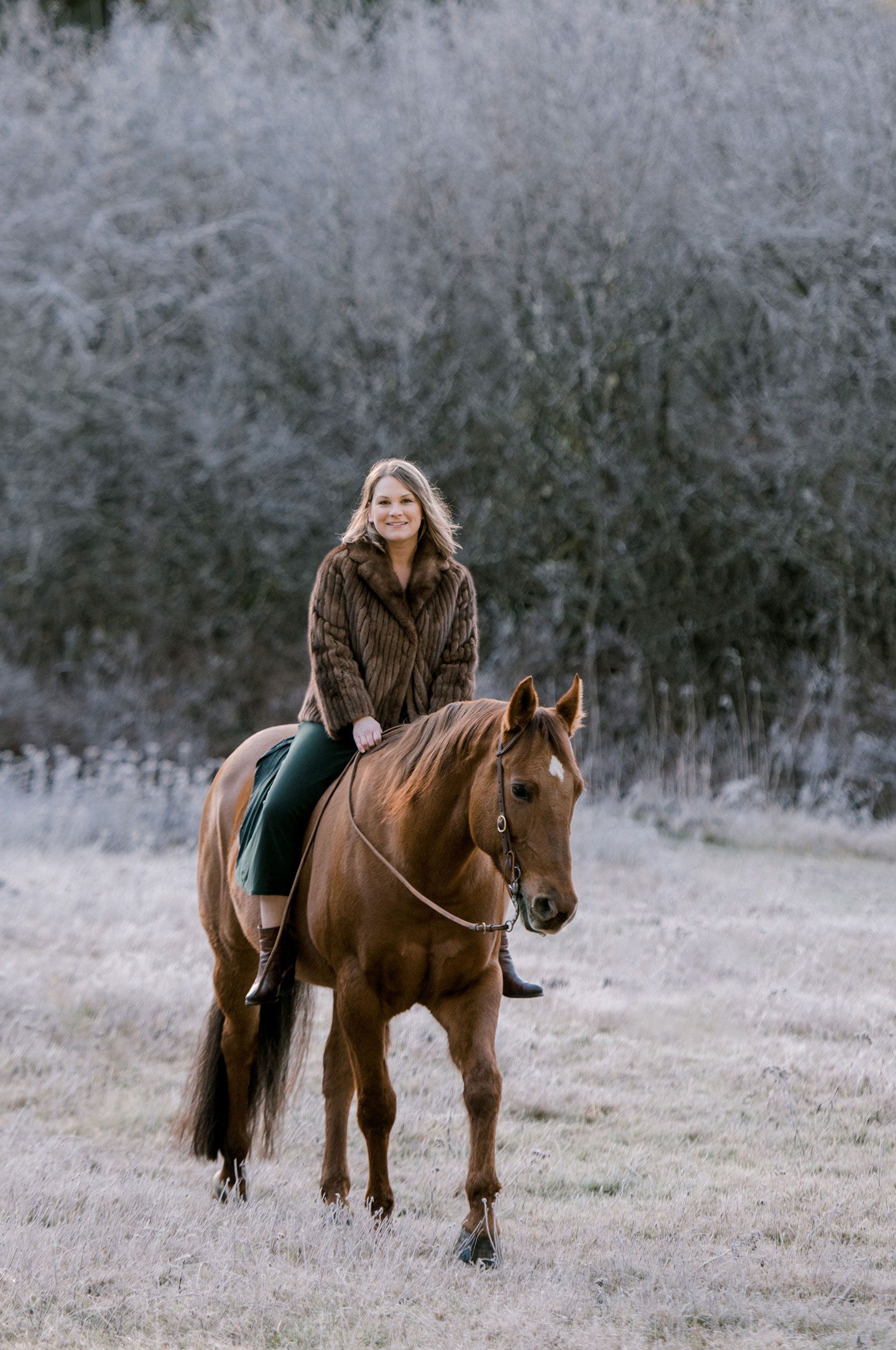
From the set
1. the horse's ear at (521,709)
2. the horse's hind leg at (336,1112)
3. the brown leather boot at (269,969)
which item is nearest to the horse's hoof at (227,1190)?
the horse's hind leg at (336,1112)

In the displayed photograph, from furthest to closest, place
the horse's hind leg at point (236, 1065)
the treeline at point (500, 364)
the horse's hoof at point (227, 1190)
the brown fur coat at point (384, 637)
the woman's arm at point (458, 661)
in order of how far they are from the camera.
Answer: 1. the treeline at point (500, 364)
2. the horse's hind leg at point (236, 1065)
3. the horse's hoof at point (227, 1190)
4. the woman's arm at point (458, 661)
5. the brown fur coat at point (384, 637)

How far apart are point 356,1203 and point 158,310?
525 inches

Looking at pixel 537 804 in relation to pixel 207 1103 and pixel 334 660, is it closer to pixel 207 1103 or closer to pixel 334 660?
pixel 334 660

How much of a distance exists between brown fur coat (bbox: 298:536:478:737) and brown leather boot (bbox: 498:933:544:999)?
0.84 m

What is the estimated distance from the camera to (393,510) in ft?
14.5

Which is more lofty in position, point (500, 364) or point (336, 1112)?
point (500, 364)

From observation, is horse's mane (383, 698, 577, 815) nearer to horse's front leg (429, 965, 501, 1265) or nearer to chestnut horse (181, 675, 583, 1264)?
chestnut horse (181, 675, 583, 1264)

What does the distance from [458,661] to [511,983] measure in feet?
3.59

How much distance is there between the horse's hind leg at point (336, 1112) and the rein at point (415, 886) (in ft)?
1.51

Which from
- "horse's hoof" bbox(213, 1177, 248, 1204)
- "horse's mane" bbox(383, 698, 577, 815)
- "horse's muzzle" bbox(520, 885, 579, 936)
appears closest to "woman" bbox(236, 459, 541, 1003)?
"horse's mane" bbox(383, 698, 577, 815)

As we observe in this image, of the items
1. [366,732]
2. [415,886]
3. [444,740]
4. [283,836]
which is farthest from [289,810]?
[444,740]

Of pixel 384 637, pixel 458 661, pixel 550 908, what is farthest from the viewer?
pixel 458 661

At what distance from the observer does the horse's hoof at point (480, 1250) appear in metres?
3.71

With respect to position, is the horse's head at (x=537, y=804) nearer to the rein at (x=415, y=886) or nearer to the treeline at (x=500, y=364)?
the rein at (x=415, y=886)
